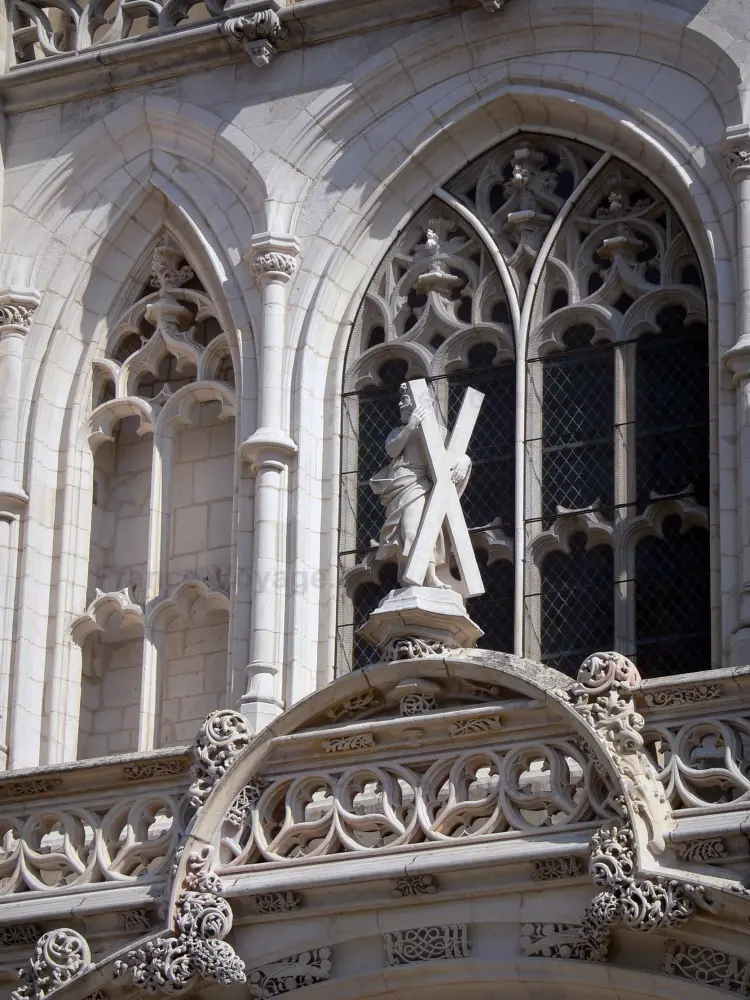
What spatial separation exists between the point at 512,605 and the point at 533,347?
5.69 ft

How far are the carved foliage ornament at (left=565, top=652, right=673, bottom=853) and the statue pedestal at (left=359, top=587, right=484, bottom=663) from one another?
1.02 meters

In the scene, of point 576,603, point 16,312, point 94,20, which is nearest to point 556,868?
point 576,603

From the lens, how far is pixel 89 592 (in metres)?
19.0

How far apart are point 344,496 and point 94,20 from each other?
424 centimetres

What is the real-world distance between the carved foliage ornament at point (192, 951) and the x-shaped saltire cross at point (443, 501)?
210 cm

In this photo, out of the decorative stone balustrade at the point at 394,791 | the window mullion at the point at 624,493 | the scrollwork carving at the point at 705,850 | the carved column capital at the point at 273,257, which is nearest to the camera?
the scrollwork carving at the point at 705,850

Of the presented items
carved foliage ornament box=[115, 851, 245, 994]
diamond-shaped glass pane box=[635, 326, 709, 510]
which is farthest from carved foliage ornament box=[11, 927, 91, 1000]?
diamond-shaped glass pane box=[635, 326, 709, 510]

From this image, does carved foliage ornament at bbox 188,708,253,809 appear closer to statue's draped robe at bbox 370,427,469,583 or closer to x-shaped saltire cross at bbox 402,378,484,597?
x-shaped saltire cross at bbox 402,378,484,597

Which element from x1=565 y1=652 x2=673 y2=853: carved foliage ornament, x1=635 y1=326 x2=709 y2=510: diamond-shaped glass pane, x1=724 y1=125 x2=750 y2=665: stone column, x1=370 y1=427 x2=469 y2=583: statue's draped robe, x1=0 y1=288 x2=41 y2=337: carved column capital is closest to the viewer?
x1=565 y1=652 x2=673 y2=853: carved foliage ornament

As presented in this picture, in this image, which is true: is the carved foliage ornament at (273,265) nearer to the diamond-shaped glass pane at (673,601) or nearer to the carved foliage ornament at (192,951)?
the diamond-shaped glass pane at (673,601)

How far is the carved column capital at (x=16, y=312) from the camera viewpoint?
19.5 m

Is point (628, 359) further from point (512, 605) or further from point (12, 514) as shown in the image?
point (12, 514)

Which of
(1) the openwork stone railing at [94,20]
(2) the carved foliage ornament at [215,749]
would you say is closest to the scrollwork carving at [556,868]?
(2) the carved foliage ornament at [215,749]

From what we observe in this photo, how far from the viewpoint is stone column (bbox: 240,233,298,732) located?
17.6 meters
